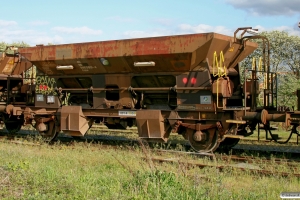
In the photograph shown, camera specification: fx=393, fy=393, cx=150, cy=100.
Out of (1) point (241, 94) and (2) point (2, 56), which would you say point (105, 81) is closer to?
(1) point (241, 94)

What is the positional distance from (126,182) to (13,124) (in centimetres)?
1121

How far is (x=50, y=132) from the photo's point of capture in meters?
13.9

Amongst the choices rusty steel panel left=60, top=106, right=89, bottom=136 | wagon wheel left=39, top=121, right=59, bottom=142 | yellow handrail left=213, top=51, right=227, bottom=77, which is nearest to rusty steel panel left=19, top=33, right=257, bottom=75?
yellow handrail left=213, top=51, right=227, bottom=77

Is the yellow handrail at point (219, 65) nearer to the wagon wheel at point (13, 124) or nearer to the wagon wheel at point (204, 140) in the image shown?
the wagon wheel at point (204, 140)

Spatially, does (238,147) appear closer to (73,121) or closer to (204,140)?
(204,140)

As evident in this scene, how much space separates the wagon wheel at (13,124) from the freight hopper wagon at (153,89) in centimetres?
229

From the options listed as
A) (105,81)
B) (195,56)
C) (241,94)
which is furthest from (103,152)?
(241,94)

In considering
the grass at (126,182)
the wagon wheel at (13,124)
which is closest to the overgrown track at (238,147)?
the wagon wheel at (13,124)

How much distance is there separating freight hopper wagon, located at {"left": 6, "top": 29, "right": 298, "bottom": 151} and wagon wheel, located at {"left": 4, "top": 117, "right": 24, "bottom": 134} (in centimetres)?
229

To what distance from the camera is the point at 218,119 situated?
10.8 metres

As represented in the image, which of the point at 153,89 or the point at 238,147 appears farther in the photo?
the point at 238,147

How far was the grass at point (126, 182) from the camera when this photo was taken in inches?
242

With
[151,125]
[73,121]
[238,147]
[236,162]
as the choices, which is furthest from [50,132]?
[236,162]

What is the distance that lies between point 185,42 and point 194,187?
5.24 meters
